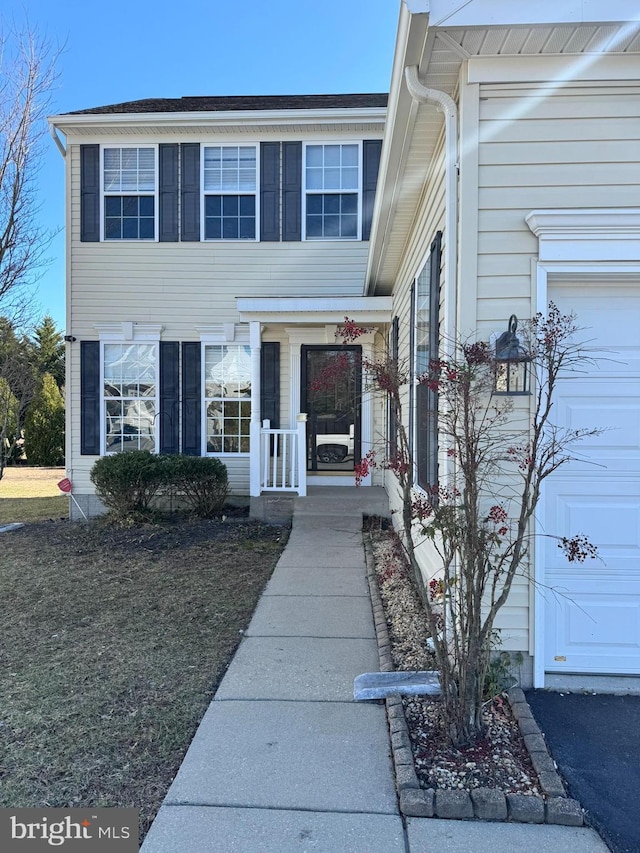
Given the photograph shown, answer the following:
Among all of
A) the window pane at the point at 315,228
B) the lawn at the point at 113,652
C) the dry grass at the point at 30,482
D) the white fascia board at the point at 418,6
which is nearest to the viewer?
the lawn at the point at 113,652

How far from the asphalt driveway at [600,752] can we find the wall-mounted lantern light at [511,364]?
1643 mm

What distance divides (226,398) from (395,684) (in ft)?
21.1

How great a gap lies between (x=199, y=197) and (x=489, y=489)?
24.2ft

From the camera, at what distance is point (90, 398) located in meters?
8.86

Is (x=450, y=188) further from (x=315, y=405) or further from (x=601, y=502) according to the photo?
(x=315, y=405)

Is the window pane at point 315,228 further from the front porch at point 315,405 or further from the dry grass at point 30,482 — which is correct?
the dry grass at point 30,482

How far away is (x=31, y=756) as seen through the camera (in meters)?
2.52

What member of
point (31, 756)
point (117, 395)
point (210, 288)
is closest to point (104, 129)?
point (210, 288)

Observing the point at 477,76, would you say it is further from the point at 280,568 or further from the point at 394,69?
the point at 280,568

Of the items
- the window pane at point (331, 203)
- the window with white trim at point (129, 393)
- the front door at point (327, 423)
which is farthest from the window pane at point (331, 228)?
the window with white trim at point (129, 393)

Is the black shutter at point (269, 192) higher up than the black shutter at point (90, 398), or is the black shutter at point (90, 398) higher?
the black shutter at point (269, 192)

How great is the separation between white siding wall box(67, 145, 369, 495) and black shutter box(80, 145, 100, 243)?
10cm

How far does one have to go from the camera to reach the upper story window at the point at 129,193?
877 centimetres

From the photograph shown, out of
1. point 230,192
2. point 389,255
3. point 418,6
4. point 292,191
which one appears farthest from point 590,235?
point 230,192
